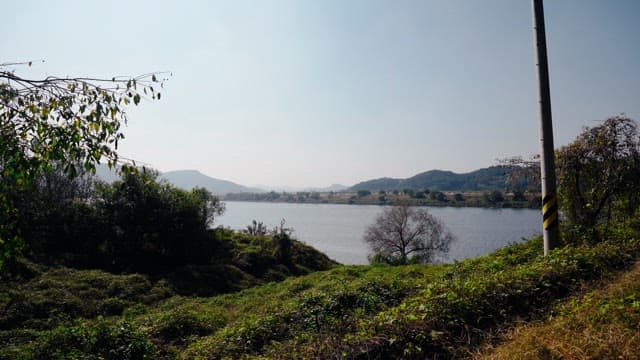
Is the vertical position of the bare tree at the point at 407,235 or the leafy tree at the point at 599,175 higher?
the leafy tree at the point at 599,175

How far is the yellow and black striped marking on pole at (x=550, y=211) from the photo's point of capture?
272 inches

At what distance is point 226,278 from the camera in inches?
659

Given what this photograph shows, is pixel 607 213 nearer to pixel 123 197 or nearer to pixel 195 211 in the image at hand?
pixel 195 211

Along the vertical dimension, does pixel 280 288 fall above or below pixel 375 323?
below

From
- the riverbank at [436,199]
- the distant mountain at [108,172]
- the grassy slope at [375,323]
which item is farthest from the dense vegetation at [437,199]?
the distant mountain at [108,172]

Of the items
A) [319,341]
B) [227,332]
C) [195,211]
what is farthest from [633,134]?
[195,211]

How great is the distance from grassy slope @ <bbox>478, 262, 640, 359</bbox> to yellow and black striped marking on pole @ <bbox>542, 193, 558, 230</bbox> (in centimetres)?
244

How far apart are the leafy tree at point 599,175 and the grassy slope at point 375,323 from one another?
254 cm

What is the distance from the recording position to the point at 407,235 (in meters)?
37.1

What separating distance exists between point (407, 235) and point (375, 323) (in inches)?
1332

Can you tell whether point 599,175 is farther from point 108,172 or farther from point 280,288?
point 108,172

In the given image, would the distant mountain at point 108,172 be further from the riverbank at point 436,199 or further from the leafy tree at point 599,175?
the riverbank at point 436,199

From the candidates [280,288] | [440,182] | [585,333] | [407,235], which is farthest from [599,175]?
[440,182]

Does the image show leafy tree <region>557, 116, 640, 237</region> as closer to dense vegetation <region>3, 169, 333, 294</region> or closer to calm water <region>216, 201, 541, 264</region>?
dense vegetation <region>3, 169, 333, 294</region>
